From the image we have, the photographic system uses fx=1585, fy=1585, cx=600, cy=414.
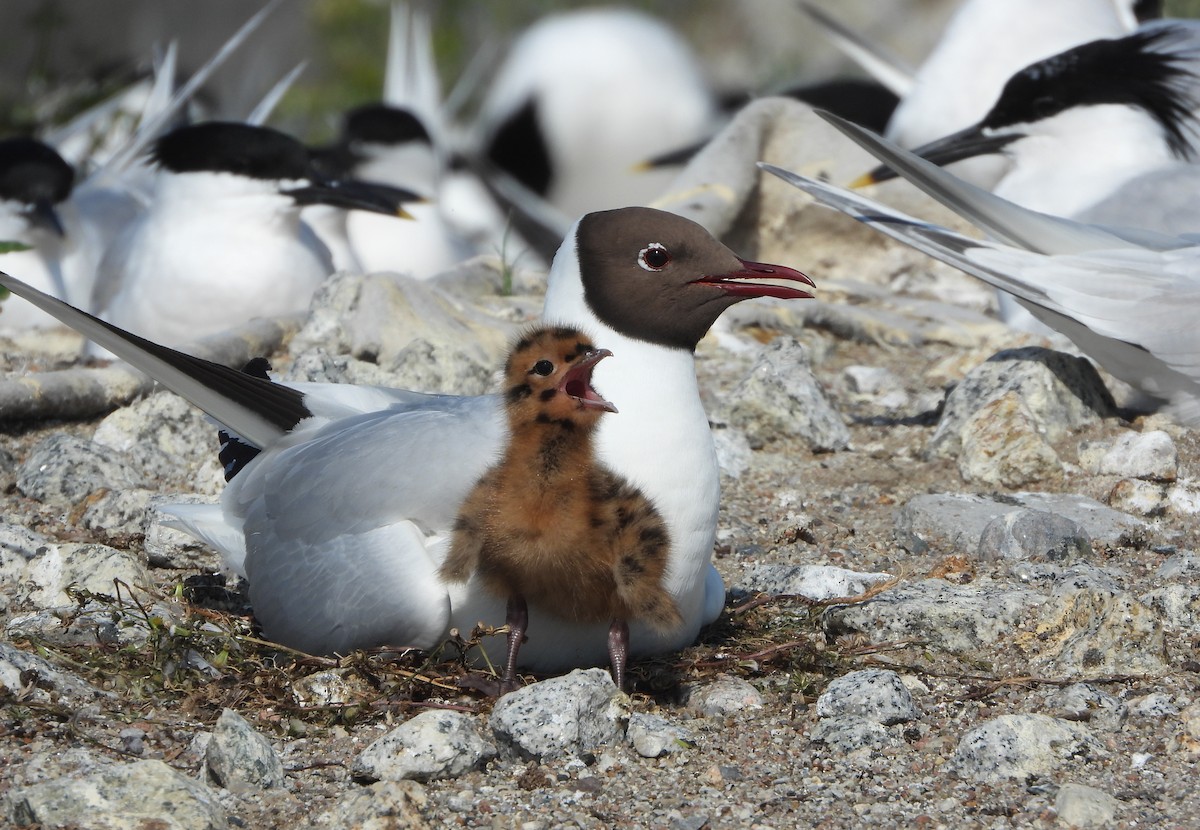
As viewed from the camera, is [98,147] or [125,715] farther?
[98,147]

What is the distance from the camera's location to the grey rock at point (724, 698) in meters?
3.18

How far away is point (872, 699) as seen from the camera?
3.07m

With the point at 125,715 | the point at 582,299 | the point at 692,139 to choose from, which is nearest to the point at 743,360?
the point at 582,299

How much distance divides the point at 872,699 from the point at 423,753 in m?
0.88

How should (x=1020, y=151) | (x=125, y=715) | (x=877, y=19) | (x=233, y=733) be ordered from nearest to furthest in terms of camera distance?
1. (x=233, y=733)
2. (x=125, y=715)
3. (x=1020, y=151)
4. (x=877, y=19)

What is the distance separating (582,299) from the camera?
3557 millimetres

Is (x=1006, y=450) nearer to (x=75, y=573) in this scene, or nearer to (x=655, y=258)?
(x=655, y=258)

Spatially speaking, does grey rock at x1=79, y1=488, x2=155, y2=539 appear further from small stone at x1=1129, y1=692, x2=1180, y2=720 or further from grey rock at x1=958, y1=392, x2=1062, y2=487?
small stone at x1=1129, y1=692, x2=1180, y2=720

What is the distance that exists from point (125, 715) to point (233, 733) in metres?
0.35

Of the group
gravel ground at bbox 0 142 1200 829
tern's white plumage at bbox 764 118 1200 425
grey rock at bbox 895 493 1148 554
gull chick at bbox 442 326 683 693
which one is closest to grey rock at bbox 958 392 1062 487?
gravel ground at bbox 0 142 1200 829

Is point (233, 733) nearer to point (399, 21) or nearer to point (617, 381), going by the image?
point (617, 381)

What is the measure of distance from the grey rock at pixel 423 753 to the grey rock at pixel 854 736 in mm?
653

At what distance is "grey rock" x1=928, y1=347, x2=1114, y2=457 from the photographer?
4.75 m

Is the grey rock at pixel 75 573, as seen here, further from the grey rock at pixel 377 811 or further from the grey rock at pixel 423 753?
the grey rock at pixel 377 811
